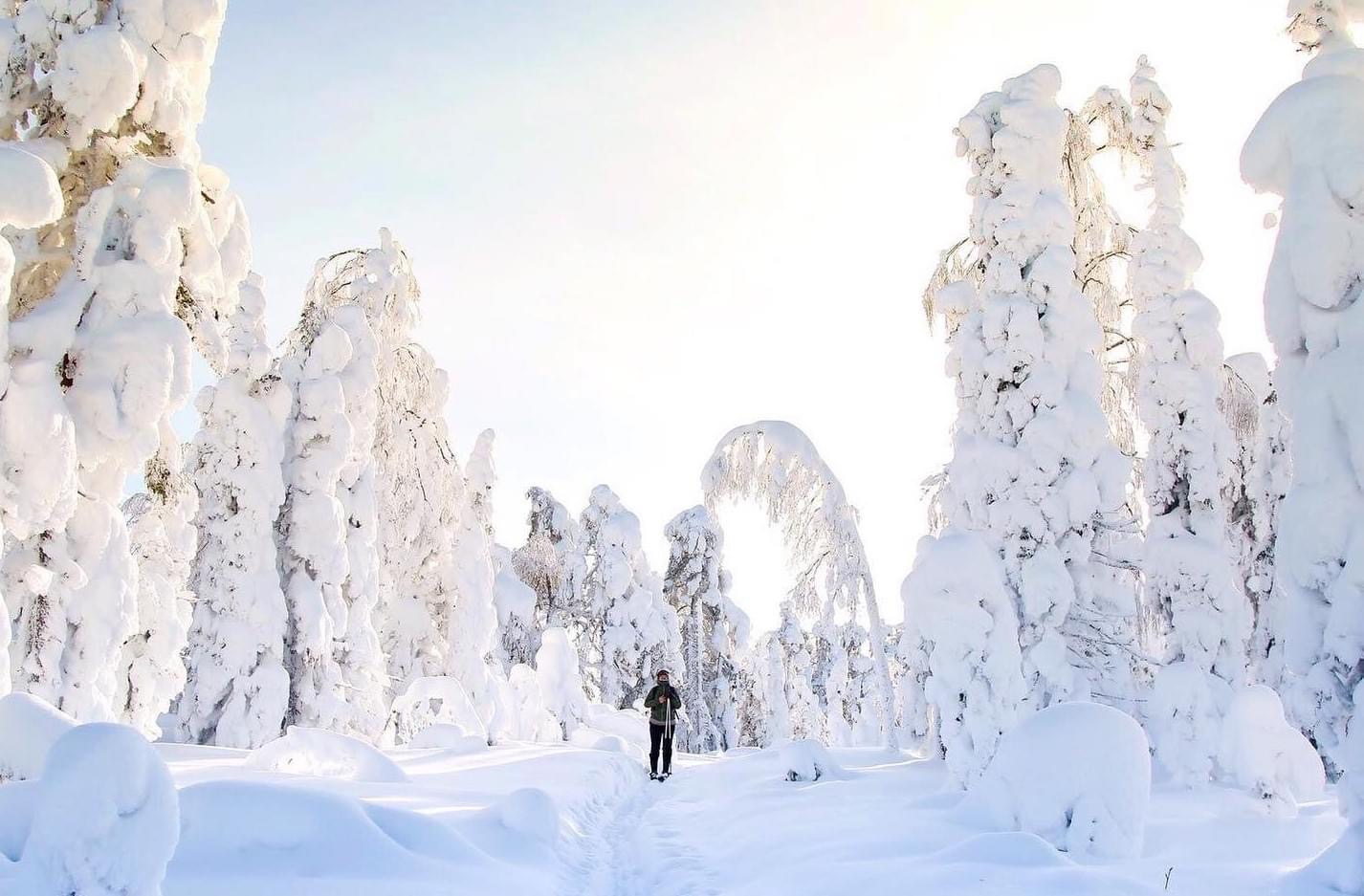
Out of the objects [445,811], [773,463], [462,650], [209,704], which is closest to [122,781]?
[445,811]

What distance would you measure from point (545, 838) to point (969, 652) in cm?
556

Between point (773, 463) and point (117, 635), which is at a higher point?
point (773, 463)

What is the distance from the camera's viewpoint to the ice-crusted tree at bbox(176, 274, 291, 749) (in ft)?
53.4

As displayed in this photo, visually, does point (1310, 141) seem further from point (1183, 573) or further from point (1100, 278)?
point (1100, 278)

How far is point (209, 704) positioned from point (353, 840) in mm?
12234

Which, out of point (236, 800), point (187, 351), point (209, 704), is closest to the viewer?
point (236, 800)

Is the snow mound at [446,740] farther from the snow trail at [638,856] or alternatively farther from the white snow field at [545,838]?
the snow trail at [638,856]

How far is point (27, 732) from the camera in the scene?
18.7 feet

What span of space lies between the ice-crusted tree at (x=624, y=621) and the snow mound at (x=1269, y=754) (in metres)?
23.2

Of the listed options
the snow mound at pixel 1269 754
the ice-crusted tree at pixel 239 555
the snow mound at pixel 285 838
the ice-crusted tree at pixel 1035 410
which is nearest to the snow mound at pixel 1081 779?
the snow mound at pixel 1269 754

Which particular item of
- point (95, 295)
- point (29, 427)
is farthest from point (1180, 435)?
point (29, 427)

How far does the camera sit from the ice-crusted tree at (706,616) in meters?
33.3

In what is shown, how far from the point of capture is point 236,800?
573cm

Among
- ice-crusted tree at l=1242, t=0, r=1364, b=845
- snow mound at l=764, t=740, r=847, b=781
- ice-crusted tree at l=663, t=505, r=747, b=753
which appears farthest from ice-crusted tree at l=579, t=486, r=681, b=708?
ice-crusted tree at l=1242, t=0, r=1364, b=845
